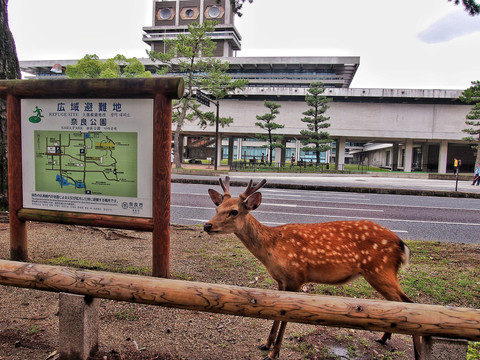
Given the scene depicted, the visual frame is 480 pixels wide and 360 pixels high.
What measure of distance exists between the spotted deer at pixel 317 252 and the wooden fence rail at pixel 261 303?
61 cm

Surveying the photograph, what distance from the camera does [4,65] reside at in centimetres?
640

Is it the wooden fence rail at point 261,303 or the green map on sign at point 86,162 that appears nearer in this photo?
the wooden fence rail at point 261,303

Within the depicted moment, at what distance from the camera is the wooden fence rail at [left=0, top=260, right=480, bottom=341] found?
6.97ft

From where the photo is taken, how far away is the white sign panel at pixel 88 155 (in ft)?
13.3

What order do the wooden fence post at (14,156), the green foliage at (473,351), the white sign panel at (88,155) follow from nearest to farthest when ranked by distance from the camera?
the green foliage at (473,351)
the white sign panel at (88,155)
the wooden fence post at (14,156)

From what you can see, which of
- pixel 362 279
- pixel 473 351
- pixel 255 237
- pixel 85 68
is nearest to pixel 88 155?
pixel 255 237

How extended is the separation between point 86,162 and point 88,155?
9 centimetres

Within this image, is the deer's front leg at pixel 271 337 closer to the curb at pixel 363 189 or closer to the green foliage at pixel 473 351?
the green foliage at pixel 473 351

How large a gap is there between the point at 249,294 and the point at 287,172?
32429mm

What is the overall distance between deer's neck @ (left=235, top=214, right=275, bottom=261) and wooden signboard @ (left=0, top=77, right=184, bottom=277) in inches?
49.7

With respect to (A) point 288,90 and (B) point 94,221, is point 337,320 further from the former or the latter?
(A) point 288,90

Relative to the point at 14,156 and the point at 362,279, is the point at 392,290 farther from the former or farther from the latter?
the point at 14,156

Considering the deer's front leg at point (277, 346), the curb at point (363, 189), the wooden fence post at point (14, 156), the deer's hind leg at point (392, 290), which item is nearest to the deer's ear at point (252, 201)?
the deer's front leg at point (277, 346)

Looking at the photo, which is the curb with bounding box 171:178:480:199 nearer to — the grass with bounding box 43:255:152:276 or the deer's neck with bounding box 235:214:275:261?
the grass with bounding box 43:255:152:276
